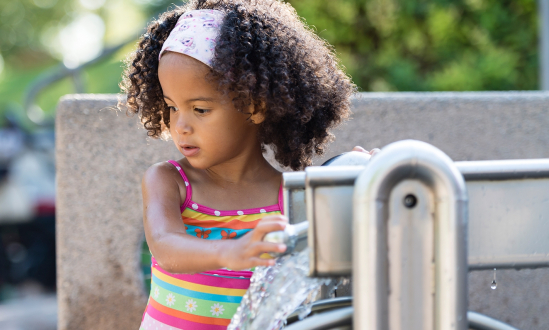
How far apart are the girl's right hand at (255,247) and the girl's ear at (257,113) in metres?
0.59

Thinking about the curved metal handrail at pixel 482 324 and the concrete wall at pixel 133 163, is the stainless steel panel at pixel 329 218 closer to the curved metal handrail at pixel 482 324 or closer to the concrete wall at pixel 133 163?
the curved metal handrail at pixel 482 324

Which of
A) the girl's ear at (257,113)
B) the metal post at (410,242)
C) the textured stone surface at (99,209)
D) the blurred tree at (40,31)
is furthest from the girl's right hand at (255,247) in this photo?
the blurred tree at (40,31)

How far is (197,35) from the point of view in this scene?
4.97 feet

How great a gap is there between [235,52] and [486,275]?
168cm

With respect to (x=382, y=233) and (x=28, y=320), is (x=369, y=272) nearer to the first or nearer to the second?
(x=382, y=233)

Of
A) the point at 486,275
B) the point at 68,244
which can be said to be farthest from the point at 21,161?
the point at 486,275

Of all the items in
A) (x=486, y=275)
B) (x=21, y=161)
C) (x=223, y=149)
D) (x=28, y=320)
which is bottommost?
(x=28, y=320)

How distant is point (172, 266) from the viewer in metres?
1.27

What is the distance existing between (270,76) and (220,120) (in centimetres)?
21

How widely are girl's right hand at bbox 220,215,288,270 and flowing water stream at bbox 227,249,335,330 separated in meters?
0.09

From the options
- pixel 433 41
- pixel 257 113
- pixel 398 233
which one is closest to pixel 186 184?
pixel 257 113

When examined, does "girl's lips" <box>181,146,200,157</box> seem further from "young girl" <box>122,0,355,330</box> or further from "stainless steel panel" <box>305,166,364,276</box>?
"stainless steel panel" <box>305,166,364,276</box>

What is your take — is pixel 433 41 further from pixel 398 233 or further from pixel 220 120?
pixel 398 233

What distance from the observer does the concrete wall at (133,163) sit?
2479 mm
